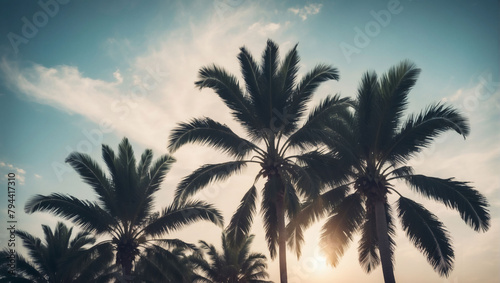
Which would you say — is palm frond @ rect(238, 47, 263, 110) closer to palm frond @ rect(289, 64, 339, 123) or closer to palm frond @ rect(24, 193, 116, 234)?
palm frond @ rect(289, 64, 339, 123)

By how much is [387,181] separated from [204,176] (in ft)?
25.0

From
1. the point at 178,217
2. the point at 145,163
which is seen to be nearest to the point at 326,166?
the point at 178,217

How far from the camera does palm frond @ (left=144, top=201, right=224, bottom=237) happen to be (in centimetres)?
1762

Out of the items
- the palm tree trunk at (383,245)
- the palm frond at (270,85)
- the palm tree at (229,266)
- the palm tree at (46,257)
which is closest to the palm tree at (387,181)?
the palm tree trunk at (383,245)

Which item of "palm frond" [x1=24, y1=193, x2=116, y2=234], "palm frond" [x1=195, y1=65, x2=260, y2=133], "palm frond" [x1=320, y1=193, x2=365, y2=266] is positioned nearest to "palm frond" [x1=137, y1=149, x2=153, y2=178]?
"palm frond" [x1=24, y1=193, x2=116, y2=234]

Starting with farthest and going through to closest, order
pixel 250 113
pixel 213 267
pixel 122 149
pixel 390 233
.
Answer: pixel 213 267 < pixel 122 149 < pixel 390 233 < pixel 250 113

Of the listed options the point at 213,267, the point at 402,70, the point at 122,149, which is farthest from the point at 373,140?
the point at 213,267

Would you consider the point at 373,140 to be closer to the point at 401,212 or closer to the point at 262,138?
the point at 401,212

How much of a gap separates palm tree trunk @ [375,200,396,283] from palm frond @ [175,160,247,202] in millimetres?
5913

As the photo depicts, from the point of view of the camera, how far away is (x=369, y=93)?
51.0 feet

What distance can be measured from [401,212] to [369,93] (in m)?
5.26

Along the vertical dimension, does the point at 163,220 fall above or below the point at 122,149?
below

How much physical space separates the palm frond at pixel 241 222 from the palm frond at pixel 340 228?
3.53 m

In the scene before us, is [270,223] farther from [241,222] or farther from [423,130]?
[423,130]
